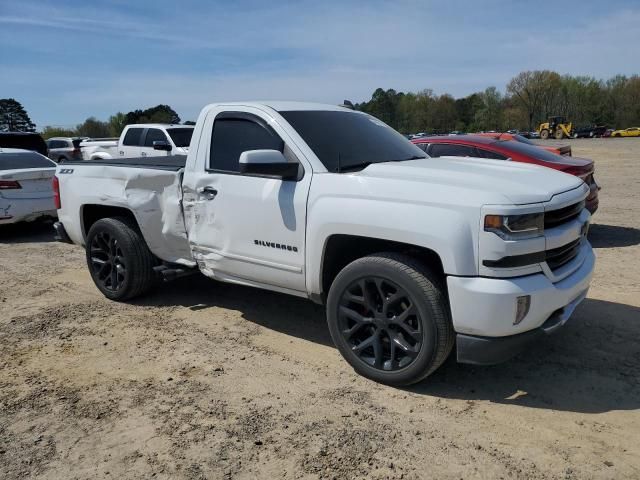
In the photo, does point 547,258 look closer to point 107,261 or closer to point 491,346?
point 491,346

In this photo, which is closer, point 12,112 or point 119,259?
point 119,259

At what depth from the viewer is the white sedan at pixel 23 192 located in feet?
28.6

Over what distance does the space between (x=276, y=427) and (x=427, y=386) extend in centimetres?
111

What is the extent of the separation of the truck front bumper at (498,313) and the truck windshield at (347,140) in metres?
1.35

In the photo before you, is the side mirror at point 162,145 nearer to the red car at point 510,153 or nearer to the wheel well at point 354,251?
the red car at point 510,153

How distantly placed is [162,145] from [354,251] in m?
9.73

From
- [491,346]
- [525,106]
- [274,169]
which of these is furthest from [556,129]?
[491,346]

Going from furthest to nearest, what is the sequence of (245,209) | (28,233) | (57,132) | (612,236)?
1. (57,132)
2. (28,233)
3. (612,236)
4. (245,209)

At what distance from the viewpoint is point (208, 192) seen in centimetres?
448

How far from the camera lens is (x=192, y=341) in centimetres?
455

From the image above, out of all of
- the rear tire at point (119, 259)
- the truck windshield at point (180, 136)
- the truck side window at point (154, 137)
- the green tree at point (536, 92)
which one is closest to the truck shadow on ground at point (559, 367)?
the rear tire at point (119, 259)

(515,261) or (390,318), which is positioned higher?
(515,261)

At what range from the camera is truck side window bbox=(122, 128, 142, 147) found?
46.5 ft

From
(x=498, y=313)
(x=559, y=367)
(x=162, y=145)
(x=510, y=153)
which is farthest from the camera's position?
(x=162, y=145)
